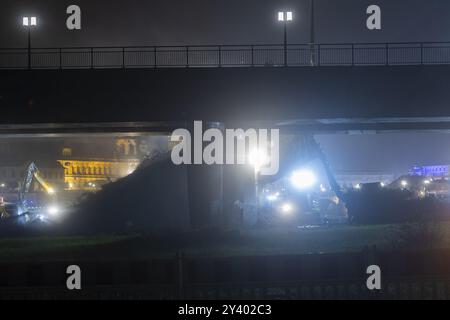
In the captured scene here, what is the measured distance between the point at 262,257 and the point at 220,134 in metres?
15.9

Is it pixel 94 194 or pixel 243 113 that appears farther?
pixel 94 194

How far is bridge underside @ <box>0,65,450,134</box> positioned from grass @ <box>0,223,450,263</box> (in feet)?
18.1

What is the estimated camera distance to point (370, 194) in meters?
32.0

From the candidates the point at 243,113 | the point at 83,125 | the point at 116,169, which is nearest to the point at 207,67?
the point at 243,113

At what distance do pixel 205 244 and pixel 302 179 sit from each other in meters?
25.0

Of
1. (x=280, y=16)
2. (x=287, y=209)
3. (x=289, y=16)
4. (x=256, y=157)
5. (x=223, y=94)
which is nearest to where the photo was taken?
(x=223, y=94)

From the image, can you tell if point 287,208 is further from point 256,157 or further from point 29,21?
point 29,21

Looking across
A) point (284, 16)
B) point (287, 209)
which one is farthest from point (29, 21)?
point (287, 209)

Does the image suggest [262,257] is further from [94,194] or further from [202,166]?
[94,194]

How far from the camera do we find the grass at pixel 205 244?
22297mm

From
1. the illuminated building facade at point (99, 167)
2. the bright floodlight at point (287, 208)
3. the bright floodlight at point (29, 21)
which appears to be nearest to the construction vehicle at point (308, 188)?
the bright floodlight at point (287, 208)

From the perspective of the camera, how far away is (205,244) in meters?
25.0

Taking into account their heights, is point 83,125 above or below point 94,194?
above

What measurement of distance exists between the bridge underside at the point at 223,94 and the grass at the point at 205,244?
18.1ft
